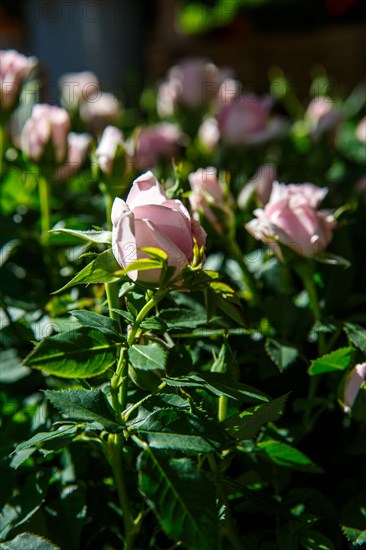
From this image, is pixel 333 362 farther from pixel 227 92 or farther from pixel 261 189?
pixel 227 92

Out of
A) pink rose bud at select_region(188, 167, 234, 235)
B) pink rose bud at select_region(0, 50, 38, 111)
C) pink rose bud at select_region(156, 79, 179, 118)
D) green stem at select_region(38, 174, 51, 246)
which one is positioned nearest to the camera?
pink rose bud at select_region(188, 167, 234, 235)

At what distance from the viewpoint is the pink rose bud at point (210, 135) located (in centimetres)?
84

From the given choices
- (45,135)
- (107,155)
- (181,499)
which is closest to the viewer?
(181,499)

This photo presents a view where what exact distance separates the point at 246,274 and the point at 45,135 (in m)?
0.23

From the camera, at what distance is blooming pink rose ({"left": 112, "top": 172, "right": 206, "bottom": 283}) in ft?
1.14

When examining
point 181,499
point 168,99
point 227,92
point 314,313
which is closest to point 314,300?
point 314,313

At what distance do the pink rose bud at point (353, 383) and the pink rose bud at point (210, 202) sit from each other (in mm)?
150

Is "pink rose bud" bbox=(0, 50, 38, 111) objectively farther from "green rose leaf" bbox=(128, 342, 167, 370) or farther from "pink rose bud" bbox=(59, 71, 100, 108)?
"green rose leaf" bbox=(128, 342, 167, 370)

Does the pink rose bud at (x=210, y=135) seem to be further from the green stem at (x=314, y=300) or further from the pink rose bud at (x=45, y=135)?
the green stem at (x=314, y=300)

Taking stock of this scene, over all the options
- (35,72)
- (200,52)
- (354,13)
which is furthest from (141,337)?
(354,13)

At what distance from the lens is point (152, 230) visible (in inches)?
13.7

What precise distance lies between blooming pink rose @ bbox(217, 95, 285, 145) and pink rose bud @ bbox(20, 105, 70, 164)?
212 millimetres

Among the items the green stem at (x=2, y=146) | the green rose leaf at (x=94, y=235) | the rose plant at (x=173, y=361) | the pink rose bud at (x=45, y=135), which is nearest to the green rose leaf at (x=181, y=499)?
the rose plant at (x=173, y=361)

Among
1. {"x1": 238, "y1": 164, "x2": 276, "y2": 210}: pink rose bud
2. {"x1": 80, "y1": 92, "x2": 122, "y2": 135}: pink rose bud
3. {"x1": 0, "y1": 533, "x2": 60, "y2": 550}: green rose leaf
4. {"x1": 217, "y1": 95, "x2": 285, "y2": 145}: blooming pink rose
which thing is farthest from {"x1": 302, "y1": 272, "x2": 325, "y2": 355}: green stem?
{"x1": 80, "y1": 92, "x2": 122, "y2": 135}: pink rose bud
